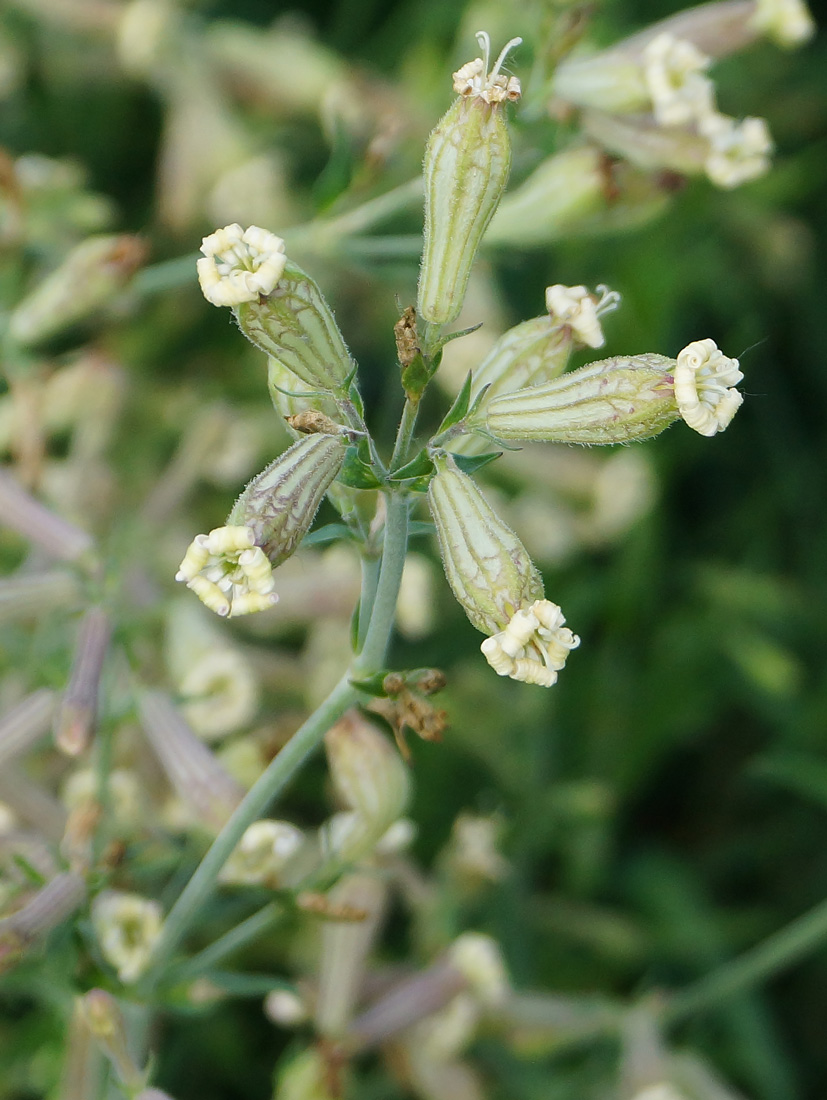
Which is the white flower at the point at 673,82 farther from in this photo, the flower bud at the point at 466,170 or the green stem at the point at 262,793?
the green stem at the point at 262,793

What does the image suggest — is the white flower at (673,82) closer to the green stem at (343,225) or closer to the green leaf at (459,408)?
the green stem at (343,225)

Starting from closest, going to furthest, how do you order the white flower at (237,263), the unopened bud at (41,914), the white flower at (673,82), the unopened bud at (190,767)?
the white flower at (237,263) < the unopened bud at (41,914) < the unopened bud at (190,767) < the white flower at (673,82)

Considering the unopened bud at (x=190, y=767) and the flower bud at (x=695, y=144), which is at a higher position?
the flower bud at (x=695, y=144)

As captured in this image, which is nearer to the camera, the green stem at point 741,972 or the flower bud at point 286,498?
the flower bud at point 286,498

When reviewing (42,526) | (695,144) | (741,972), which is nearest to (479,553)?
(42,526)

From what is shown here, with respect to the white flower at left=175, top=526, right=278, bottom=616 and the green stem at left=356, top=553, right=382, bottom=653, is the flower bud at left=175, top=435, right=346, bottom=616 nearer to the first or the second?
the white flower at left=175, top=526, right=278, bottom=616

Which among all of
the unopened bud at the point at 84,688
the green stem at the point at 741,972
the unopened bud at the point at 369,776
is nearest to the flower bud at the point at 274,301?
the unopened bud at the point at 369,776

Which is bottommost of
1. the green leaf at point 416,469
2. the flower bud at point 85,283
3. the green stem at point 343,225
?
the green leaf at point 416,469

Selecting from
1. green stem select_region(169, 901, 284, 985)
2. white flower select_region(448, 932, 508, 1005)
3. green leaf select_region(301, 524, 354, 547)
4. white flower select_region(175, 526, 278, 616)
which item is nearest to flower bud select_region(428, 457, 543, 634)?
green leaf select_region(301, 524, 354, 547)

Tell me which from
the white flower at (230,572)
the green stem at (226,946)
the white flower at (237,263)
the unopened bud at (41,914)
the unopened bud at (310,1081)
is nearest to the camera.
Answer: the white flower at (230,572)
